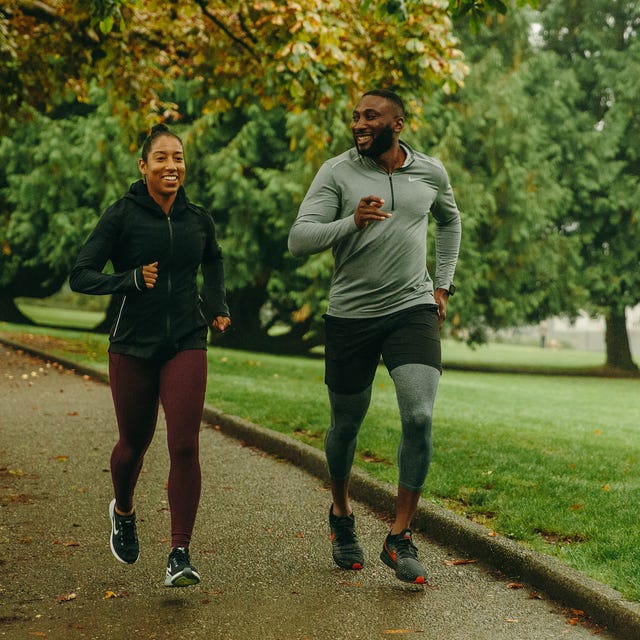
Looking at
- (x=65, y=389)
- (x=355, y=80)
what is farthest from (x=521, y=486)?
(x=65, y=389)

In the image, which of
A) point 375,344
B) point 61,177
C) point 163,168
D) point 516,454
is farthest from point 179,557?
point 61,177

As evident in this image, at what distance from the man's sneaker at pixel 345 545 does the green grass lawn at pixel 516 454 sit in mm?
942

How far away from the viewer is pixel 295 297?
2161 centimetres

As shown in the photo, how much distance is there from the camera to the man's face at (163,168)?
4398 millimetres

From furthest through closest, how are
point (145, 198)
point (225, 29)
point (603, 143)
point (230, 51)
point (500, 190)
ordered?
point (603, 143)
point (500, 190)
point (230, 51)
point (225, 29)
point (145, 198)

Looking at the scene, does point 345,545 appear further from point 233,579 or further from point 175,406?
point 175,406

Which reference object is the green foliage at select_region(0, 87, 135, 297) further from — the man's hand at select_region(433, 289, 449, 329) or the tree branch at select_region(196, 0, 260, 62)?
the man's hand at select_region(433, 289, 449, 329)

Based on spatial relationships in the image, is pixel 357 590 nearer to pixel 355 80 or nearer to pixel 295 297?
pixel 355 80

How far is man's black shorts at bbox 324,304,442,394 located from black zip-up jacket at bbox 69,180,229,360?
0.68 m

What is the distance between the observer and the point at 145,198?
440 centimetres

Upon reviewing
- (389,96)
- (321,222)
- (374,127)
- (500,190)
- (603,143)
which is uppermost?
(603,143)

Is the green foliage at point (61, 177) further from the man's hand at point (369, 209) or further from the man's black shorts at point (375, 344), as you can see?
the man's hand at point (369, 209)

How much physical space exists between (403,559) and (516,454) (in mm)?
3837

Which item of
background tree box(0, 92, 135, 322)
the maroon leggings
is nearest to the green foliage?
background tree box(0, 92, 135, 322)
